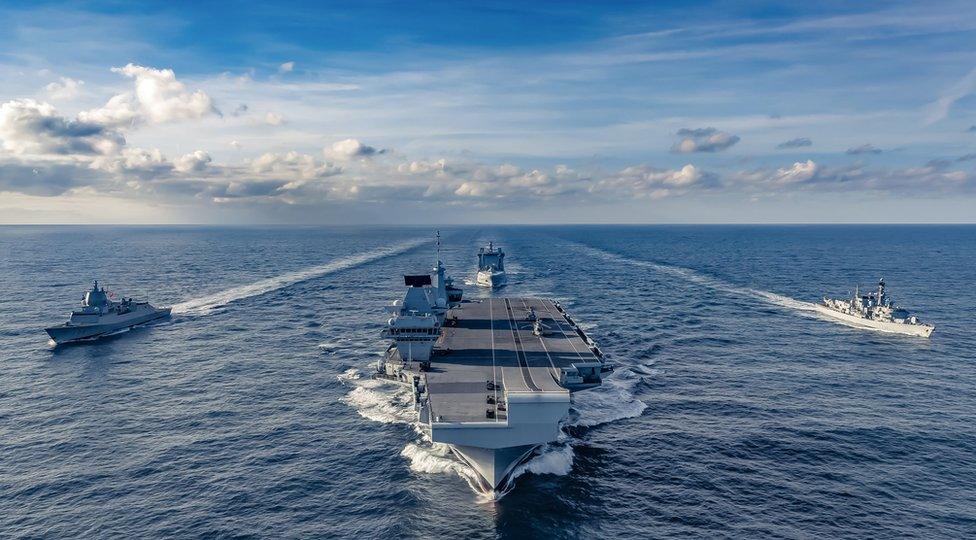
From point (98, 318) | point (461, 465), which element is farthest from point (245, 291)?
point (461, 465)

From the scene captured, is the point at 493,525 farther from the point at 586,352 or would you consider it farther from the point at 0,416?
the point at 0,416

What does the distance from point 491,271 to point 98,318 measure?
89.8 metres

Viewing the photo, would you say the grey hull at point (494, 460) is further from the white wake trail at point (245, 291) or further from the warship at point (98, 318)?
the white wake trail at point (245, 291)

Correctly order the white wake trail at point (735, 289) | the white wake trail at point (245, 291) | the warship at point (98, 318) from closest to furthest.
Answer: the warship at point (98, 318) < the white wake trail at point (245, 291) < the white wake trail at point (735, 289)

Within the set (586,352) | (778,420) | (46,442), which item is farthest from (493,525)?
(46,442)

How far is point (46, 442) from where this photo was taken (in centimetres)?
5147

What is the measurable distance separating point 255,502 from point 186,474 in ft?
27.5

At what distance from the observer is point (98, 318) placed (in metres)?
92.3

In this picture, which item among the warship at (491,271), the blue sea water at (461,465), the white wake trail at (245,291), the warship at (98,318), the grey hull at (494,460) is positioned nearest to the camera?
the blue sea water at (461,465)

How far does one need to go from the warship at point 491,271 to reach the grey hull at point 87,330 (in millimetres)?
77363

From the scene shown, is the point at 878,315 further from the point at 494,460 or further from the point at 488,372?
the point at 494,460

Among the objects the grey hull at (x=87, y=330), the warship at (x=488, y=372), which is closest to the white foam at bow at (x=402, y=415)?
the warship at (x=488, y=372)

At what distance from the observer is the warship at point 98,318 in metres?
87.9

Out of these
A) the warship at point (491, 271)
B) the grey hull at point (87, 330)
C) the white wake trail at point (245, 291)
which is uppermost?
the warship at point (491, 271)
